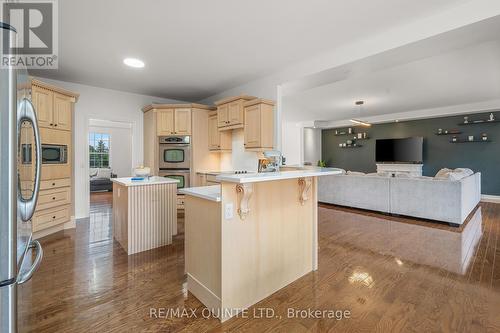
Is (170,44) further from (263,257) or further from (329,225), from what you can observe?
(329,225)

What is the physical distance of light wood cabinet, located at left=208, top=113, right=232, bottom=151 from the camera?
4.90m

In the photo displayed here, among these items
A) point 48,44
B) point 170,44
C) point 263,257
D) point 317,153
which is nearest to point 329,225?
point 263,257

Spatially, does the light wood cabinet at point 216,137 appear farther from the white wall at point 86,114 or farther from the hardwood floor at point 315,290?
the hardwood floor at point 315,290

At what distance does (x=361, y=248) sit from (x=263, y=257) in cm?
175

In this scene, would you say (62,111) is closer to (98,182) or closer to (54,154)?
(54,154)

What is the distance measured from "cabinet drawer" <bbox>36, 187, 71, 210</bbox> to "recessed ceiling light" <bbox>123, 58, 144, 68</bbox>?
2229 mm

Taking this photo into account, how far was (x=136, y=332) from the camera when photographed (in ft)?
5.42

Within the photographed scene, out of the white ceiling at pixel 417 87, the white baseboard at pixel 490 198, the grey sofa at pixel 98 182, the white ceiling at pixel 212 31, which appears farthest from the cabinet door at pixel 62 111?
the white baseboard at pixel 490 198

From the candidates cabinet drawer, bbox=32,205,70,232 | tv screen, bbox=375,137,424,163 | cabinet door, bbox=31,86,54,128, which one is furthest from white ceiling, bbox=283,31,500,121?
cabinet drawer, bbox=32,205,70,232

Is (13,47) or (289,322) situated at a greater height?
(13,47)

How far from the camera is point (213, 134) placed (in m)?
5.09

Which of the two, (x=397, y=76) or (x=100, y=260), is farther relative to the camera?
(x=397, y=76)

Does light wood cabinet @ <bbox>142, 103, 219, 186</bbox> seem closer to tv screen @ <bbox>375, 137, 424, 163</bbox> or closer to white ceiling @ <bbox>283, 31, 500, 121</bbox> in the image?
white ceiling @ <bbox>283, 31, 500, 121</bbox>

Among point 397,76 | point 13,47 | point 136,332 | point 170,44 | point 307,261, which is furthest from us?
point 397,76
